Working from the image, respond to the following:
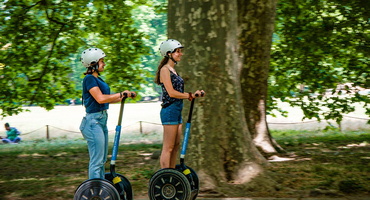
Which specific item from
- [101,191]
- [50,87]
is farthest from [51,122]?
[101,191]

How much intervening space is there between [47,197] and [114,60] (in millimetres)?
8359

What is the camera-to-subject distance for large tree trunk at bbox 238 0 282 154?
11.2 meters

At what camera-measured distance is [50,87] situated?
1545cm

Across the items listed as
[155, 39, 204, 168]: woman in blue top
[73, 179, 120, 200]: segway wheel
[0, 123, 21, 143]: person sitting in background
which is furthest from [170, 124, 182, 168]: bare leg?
[0, 123, 21, 143]: person sitting in background

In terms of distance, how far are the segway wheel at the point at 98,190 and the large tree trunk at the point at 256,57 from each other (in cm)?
603

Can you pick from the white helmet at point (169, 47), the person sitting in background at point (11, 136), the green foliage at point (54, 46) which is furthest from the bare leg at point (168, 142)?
the person sitting in background at point (11, 136)

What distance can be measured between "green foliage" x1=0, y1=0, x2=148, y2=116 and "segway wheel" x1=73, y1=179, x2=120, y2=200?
30.4 ft

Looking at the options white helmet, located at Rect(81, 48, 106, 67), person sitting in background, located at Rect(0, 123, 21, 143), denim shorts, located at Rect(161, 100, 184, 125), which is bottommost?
person sitting in background, located at Rect(0, 123, 21, 143)

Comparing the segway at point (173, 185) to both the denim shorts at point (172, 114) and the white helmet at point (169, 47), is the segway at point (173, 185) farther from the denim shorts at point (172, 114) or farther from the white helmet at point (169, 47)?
the white helmet at point (169, 47)

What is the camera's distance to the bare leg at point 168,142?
6.35 meters

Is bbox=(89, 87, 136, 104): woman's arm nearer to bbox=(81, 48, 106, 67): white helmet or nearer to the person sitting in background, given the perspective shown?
bbox=(81, 48, 106, 67): white helmet

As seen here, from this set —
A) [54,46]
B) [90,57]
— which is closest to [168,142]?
[90,57]

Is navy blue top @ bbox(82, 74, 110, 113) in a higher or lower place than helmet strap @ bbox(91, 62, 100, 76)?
lower

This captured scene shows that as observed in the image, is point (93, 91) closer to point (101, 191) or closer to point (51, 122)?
point (101, 191)
